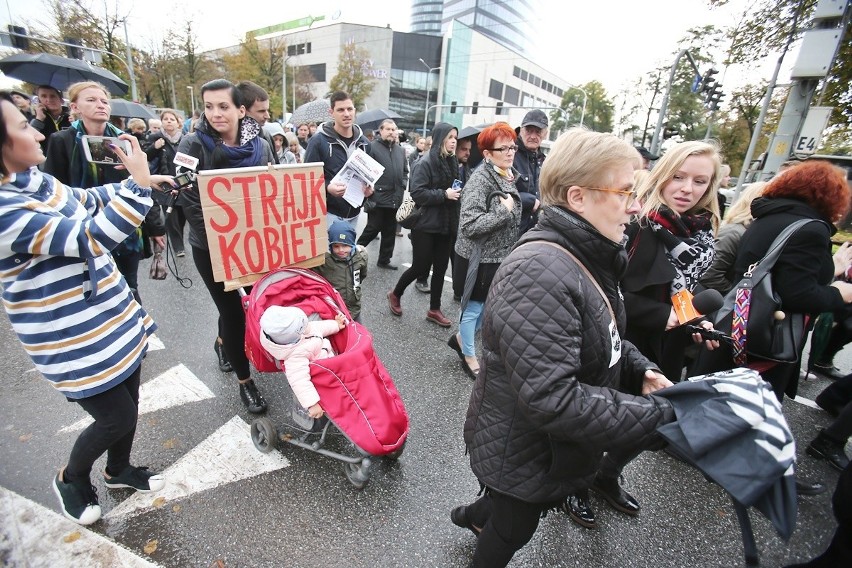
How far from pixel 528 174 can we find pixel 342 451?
3284 mm

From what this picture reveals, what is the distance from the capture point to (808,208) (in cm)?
241

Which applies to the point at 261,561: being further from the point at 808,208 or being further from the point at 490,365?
the point at 808,208

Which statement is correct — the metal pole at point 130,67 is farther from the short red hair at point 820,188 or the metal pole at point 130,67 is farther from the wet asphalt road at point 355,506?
the short red hair at point 820,188

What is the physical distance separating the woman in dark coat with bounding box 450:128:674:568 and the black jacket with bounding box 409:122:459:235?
2.91 metres

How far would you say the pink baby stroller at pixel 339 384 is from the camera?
86.8 inches

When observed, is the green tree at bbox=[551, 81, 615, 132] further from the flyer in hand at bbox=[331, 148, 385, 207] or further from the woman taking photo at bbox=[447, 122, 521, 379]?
the flyer in hand at bbox=[331, 148, 385, 207]

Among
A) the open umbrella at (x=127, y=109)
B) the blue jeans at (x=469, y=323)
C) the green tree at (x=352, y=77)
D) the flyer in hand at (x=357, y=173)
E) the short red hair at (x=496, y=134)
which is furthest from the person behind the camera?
the green tree at (x=352, y=77)

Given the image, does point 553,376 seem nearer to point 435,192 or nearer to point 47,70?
point 435,192

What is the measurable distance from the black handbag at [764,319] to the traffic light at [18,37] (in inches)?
770

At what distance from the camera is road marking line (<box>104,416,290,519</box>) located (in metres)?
2.27

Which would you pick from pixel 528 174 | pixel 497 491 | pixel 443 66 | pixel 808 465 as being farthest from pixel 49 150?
pixel 443 66

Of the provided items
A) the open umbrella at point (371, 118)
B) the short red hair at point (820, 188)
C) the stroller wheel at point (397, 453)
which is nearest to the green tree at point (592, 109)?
the open umbrella at point (371, 118)

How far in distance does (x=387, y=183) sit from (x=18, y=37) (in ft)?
53.7

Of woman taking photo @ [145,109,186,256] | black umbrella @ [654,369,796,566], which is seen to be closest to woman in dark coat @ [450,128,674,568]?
black umbrella @ [654,369,796,566]
